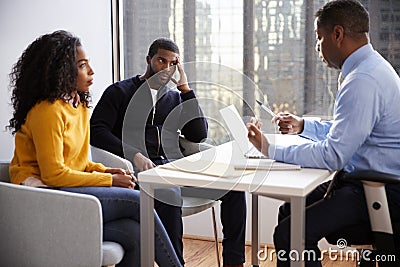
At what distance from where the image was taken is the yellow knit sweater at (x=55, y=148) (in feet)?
6.81

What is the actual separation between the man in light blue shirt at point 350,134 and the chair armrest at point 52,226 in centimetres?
60

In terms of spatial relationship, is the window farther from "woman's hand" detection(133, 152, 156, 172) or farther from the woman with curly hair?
the woman with curly hair

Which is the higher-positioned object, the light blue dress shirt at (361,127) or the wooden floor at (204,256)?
the light blue dress shirt at (361,127)

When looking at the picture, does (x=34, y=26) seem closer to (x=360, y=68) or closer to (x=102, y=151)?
(x=102, y=151)

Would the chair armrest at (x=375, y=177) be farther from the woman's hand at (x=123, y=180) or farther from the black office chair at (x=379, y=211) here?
the woman's hand at (x=123, y=180)

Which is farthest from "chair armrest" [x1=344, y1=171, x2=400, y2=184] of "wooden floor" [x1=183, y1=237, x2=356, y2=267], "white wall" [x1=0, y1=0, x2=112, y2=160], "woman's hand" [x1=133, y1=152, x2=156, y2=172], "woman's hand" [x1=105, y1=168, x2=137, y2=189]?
"white wall" [x1=0, y1=0, x2=112, y2=160]

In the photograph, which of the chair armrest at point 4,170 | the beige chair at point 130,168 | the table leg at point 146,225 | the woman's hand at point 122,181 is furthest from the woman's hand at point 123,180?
the chair armrest at point 4,170

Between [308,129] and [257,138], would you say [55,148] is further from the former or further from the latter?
[308,129]

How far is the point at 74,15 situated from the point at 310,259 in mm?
1864

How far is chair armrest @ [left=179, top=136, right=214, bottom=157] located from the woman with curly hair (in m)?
0.65

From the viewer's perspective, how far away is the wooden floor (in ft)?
10.1

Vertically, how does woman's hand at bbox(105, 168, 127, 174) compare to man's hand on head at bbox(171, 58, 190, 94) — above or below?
below

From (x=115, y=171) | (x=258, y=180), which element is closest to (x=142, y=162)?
(x=115, y=171)

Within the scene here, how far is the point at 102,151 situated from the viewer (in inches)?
102
